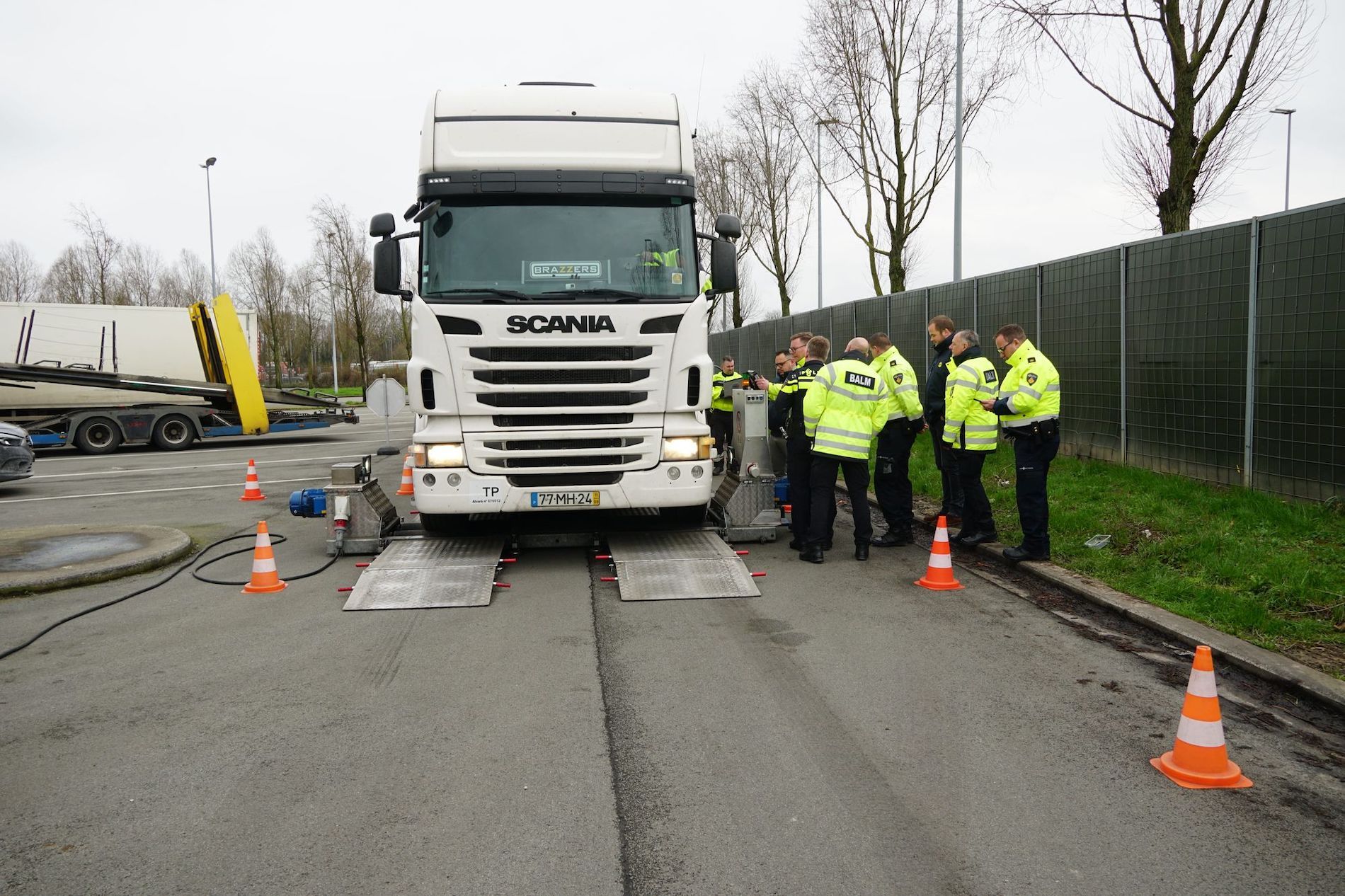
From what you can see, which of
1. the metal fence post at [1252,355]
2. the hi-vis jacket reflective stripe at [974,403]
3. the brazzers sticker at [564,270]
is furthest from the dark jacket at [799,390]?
the metal fence post at [1252,355]

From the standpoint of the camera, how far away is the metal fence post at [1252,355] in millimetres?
8859

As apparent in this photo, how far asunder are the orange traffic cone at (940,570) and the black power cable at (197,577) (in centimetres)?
493

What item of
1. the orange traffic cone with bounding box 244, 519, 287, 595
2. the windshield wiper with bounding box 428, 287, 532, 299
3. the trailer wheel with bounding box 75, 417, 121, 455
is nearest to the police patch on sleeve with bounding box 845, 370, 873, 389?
the windshield wiper with bounding box 428, 287, 532, 299

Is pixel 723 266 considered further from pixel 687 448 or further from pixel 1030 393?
pixel 1030 393

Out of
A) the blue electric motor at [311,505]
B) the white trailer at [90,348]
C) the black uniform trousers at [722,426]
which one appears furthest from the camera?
the white trailer at [90,348]

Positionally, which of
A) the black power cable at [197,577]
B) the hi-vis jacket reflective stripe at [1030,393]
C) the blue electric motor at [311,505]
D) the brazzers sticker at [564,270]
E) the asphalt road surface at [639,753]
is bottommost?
the asphalt road surface at [639,753]

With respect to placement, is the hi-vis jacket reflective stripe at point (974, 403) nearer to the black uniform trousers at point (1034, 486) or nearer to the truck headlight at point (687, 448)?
the black uniform trousers at point (1034, 486)

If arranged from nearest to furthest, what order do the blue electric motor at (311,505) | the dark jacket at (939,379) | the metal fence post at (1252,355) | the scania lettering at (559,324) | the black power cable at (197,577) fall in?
the black power cable at (197,577) < the scania lettering at (559,324) < the metal fence post at (1252,355) < the blue electric motor at (311,505) < the dark jacket at (939,379)

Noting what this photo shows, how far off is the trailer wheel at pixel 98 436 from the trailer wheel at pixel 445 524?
54.7 feet

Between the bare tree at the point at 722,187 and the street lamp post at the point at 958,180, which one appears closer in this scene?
the street lamp post at the point at 958,180

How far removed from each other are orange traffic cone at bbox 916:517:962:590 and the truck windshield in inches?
108

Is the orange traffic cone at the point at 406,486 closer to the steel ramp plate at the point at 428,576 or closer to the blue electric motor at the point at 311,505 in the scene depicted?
the blue electric motor at the point at 311,505

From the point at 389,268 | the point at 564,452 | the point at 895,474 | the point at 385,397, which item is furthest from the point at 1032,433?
the point at 385,397

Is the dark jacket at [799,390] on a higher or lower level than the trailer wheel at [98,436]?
higher
